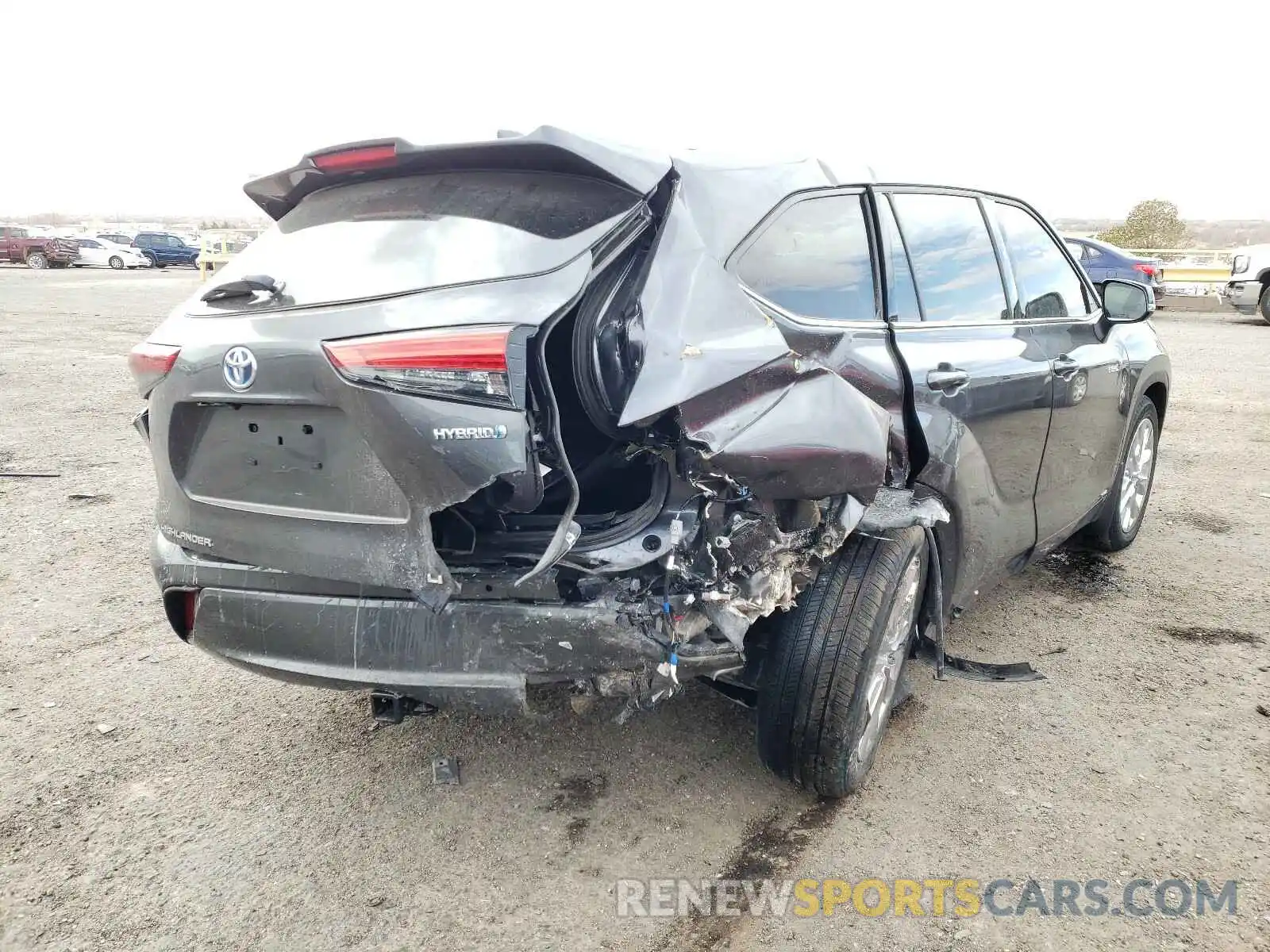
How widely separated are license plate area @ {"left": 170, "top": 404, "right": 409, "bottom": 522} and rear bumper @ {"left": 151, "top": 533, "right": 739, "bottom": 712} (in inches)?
8.7

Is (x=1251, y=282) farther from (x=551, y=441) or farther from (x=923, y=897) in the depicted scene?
(x=551, y=441)

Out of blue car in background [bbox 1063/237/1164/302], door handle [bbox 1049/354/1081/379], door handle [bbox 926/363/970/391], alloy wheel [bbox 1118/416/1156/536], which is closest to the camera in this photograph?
door handle [bbox 926/363/970/391]

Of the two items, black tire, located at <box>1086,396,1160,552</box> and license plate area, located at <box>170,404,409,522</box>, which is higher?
license plate area, located at <box>170,404,409,522</box>

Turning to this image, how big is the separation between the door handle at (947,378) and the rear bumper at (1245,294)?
17.1 meters

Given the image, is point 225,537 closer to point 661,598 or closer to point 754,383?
point 661,598

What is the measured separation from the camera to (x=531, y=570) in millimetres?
2289

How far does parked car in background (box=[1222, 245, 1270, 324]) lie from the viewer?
1661 cm

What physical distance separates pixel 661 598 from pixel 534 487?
1.40 ft

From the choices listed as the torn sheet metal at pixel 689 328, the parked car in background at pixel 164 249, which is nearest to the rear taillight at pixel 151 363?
the torn sheet metal at pixel 689 328

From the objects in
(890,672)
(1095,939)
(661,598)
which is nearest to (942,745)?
(890,672)

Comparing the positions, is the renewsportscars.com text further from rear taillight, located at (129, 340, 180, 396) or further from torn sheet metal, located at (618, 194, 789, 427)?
rear taillight, located at (129, 340, 180, 396)

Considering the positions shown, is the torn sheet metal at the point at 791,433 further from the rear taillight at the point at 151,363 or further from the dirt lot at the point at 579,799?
the rear taillight at the point at 151,363

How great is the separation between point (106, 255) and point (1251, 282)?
37.3 meters

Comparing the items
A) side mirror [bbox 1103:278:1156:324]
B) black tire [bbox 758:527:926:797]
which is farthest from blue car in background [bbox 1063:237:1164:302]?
black tire [bbox 758:527:926:797]
